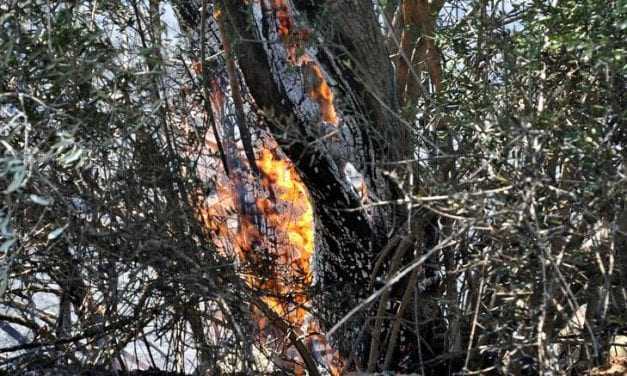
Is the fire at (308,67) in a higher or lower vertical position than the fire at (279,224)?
higher

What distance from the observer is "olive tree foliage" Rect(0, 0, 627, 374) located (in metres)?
3.06

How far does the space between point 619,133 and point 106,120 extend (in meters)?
1.69

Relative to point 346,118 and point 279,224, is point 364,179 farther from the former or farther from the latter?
point 279,224

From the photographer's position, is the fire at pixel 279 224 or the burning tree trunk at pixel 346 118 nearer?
the burning tree trunk at pixel 346 118

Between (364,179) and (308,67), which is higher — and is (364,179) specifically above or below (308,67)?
below

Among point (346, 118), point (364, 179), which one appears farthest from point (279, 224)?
point (346, 118)

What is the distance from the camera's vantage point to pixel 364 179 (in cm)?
418

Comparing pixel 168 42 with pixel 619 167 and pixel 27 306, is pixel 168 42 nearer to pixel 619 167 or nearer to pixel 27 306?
pixel 27 306

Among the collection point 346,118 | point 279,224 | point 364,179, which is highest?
point 346,118

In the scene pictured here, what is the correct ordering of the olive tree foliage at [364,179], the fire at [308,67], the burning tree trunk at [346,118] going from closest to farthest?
1. the olive tree foliage at [364,179]
2. the burning tree trunk at [346,118]
3. the fire at [308,67]

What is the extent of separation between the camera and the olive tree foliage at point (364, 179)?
3059mm

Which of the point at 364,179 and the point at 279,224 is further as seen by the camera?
the point at 279,224

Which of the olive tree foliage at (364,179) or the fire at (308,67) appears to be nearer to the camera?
the olive tree foliage at (364,179)

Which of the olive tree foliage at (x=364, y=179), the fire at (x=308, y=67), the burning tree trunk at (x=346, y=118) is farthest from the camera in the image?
the fire at (x=308, y=67)
